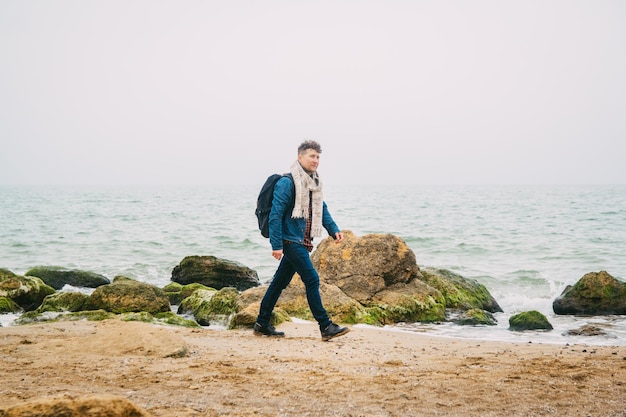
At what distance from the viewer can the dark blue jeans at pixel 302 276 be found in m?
5.98

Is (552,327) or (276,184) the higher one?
(276,184)

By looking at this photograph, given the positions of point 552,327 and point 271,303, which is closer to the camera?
point 271,303

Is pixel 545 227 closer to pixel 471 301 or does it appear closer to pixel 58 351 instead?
pixel 471 301

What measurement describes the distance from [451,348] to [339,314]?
2.47 meters

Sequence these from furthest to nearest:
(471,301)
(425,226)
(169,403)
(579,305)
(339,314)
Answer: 1. (425,226)
2. (471,301)
3. (579,305)
4. (339,314)
5. (169,403)

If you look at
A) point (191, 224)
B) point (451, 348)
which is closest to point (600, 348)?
point (451, 348)

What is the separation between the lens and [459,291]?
10773 mm

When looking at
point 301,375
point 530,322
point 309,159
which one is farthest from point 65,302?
point 530,322

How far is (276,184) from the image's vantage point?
595 centimetres

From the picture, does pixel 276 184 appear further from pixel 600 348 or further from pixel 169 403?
pixel 600 348

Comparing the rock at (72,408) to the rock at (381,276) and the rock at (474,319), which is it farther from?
the rock at (474,319)

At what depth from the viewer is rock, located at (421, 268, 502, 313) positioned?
10430mm

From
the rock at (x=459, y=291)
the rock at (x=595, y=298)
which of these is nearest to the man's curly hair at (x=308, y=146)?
the rock at (x=459, y=291)

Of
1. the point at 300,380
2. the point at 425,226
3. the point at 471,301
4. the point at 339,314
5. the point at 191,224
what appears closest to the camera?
the point at 300,380
